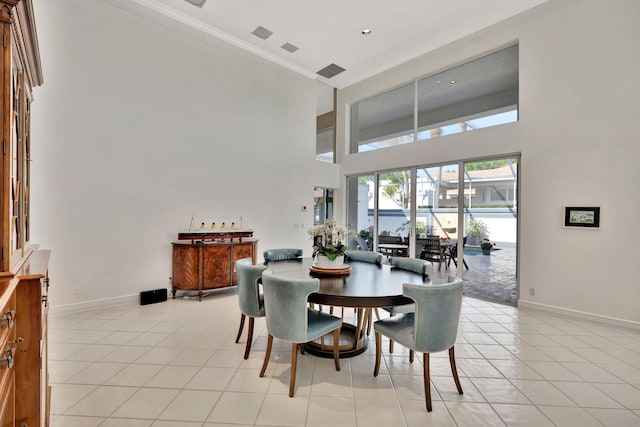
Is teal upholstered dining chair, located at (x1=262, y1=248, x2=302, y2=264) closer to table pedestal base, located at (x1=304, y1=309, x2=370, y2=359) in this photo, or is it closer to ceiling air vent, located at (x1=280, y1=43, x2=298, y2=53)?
table pedestal base, located at (x1=304, y1=309, x2=370, y2=359)

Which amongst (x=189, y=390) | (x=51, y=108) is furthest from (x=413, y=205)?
(x=51, y=108)

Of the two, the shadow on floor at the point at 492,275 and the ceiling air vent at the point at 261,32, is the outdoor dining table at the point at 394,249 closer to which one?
the shadow on floor at the point at 492,275

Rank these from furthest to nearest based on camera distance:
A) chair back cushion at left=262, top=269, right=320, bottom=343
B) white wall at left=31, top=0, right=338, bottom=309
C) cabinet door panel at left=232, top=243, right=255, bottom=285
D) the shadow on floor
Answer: cabinet door panel at left=232, top=243, right=255, bottom=285, the shadow on floor, white wall at left=31, top=0, right=338, bottom=309, chair back cushion at left=262, top=269, right=320, bottom=343

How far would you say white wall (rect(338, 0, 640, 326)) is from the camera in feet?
12.1

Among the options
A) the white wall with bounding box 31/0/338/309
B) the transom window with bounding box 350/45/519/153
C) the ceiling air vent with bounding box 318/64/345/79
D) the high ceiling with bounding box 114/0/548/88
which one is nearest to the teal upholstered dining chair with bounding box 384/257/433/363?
the transom window with bounding box 350/45/519/153

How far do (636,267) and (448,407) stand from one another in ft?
10.9

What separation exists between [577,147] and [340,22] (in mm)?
3886

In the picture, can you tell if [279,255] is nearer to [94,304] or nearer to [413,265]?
[413,265]

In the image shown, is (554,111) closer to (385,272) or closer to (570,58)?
(570,58)

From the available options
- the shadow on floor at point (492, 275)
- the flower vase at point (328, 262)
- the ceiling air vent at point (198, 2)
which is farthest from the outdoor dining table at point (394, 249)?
the ceiling air vent at point (198, 2)

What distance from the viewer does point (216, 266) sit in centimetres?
478

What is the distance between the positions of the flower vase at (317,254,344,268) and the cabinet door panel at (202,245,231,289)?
2331mm

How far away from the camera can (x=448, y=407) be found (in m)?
2.14

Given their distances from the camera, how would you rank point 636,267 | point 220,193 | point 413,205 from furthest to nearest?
point 413,205 → point 220,193 → point 636,267
